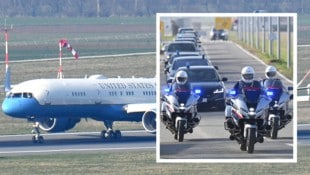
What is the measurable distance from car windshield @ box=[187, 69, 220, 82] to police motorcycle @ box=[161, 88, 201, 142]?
52 cm

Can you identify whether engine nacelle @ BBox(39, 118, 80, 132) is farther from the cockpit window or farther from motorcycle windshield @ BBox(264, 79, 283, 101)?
motorcycle windshield @ BBox(264, 79, 283, 101)

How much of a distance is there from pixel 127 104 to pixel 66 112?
2564 millimetres

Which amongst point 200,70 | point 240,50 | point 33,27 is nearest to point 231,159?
point 200,70

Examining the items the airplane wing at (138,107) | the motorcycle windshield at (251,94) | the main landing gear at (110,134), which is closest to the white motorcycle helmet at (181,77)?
the motorcycle windshield at (251,94)

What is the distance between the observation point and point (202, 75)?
68.4 ft

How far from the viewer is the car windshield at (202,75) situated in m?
20.8

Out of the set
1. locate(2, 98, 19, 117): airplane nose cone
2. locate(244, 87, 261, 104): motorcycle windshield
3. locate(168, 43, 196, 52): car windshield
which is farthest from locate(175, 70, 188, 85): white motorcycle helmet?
locate(2, 98, 19, 117): airplane nose cone

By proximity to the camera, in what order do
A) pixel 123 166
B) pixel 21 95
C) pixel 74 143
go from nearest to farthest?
pixel 123 166
pixel 74 143
pixel 21 95

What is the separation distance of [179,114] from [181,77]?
561mm

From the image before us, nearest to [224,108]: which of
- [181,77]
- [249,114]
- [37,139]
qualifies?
[249,114]

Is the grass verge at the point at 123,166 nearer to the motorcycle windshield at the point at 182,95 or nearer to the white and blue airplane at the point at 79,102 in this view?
the white and blue airplane at the point at 79,102

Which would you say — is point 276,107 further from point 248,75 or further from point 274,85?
point 248,75

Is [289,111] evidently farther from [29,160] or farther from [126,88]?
[126,88]

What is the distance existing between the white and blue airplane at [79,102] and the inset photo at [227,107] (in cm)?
2760
